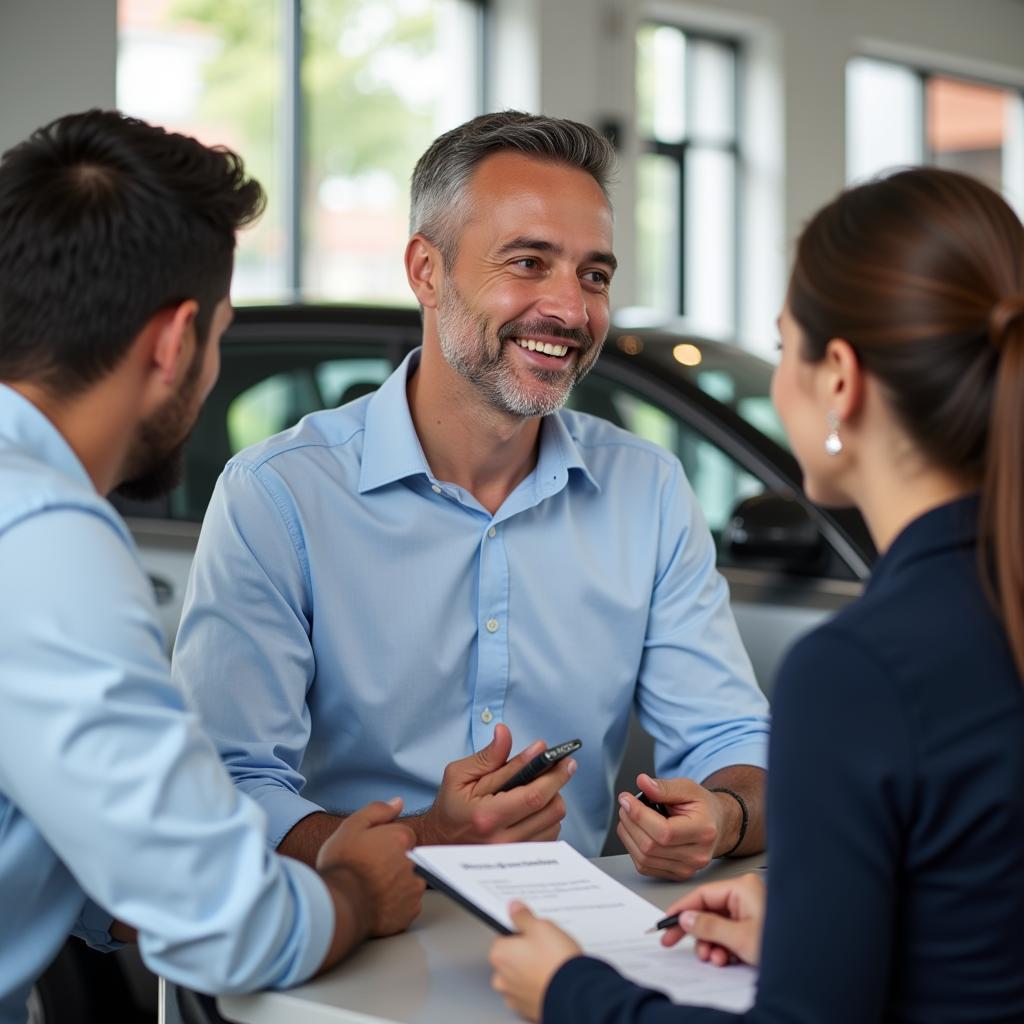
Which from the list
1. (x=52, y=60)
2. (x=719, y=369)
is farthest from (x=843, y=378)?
(x=52, y=60)

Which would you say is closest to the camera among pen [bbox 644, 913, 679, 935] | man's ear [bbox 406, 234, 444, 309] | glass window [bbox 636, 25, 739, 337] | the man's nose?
pen [bbox 644, 913, 679, 935]

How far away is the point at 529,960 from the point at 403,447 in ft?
3.46

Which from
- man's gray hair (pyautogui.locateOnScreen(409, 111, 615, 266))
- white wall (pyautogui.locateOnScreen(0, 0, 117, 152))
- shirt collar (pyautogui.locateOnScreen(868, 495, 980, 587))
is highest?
white wall (pyautogui.locateOnScreen(0, 0, 117, 152))

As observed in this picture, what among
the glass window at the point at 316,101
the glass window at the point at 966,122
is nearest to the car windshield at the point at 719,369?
the glass window at the point at 316,101

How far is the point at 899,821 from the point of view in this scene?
1.14 meters

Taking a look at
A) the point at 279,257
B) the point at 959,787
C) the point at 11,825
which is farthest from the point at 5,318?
the point at 279,257

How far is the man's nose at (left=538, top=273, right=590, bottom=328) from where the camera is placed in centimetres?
233

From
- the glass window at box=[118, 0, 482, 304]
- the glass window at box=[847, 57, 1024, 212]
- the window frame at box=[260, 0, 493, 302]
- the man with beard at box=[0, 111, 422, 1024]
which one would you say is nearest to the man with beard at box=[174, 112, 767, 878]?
the man with beard at box=[0, 111, 422, 1024]

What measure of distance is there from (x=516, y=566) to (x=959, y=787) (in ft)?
3.89

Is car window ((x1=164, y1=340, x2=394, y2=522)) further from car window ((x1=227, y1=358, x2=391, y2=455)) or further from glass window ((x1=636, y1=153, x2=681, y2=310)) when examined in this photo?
glass window ((x1=636, y1=153, x2=681, y2=310))

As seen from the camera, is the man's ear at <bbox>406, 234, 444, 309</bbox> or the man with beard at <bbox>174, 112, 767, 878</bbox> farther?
the man's ear at <bbox>406, 234, 444, 309</bbox>

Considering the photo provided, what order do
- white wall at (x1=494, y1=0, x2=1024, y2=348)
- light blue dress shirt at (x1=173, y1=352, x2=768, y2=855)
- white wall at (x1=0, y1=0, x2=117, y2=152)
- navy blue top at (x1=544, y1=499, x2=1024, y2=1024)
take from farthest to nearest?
white wall at (x1=494, y1=0, x2=1024, y2=348) < white wall at (x1=0, y1=0, x2=117, y2=152) < light blue dress shirt at (x1=173, y1=352, x2=768, y2=855) < navy blue top at (x1=544, y1=499, x2=1024, y2=1024)

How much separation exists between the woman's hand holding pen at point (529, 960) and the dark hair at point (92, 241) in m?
0.65

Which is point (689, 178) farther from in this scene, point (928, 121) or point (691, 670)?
point (691, 670)
